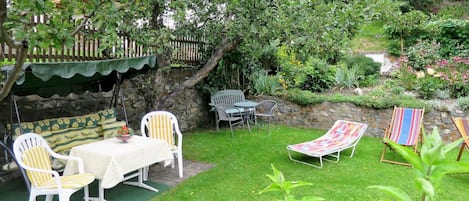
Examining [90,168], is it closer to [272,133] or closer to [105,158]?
[105,158]

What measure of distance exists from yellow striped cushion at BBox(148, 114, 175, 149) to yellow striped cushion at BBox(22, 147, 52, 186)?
1.73 m

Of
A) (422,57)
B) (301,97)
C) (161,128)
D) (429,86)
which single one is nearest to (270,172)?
(161,128)

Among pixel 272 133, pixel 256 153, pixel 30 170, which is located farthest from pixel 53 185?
pixel 272 133

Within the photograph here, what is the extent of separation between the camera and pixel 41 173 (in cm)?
386

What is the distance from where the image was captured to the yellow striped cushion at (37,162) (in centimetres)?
373

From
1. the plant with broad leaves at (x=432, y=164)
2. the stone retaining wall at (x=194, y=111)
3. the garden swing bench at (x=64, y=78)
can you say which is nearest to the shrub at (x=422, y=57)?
the stone retaining wall at (x=194, y=111)

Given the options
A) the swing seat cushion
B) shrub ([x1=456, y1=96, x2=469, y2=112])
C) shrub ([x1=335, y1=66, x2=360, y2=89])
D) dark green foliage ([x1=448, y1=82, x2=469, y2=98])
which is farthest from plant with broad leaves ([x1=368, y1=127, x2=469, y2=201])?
shrub ([x1=335, y1=66, x2=360, y2=89])

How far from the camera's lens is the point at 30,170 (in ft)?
11.9

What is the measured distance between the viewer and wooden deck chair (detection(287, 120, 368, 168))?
232 inches

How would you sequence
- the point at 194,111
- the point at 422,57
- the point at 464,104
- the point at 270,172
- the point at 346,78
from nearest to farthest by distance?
the point at 270,172 → the point at 464,104 → the point at 194,111 → the point at 346,78 → the point at 422,57

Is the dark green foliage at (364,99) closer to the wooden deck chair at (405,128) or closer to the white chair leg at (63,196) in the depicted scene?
the wooden deck chair at (405,128)

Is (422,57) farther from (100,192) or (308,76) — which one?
(100,192)

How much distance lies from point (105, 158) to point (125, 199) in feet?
2.45

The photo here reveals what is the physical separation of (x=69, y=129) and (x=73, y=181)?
5.60 ft
